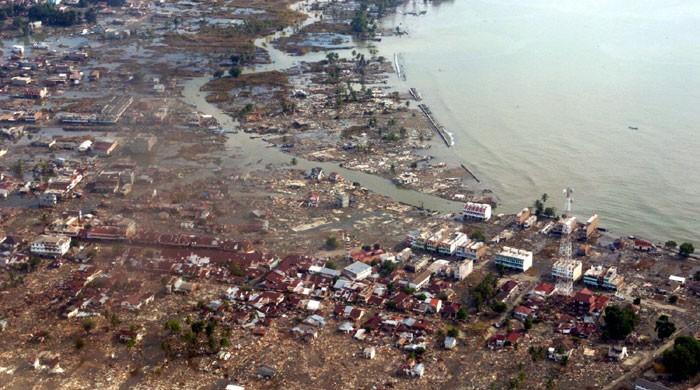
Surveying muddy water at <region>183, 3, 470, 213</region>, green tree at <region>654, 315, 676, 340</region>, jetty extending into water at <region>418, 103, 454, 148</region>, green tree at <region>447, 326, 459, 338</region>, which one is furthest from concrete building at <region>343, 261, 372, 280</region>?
jetty extending into water at <region>418, 103, 454, 148</region>

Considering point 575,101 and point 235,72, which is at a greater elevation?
point 235,72

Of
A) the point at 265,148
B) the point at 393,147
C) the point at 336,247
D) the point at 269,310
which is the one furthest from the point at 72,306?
the point at 393,147

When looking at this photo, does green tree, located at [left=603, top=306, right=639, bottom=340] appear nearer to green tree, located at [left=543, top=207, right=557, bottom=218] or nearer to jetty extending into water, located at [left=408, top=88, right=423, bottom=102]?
green tree, located at [left=543, top=207, right=557, bottom=218]

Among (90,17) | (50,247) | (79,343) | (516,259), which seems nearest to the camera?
(79,343)

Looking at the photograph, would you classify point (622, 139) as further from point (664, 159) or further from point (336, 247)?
point (336, 247)

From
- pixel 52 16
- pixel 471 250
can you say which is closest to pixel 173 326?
pixel 471 250

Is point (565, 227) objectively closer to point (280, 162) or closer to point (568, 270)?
point (568, 270)
